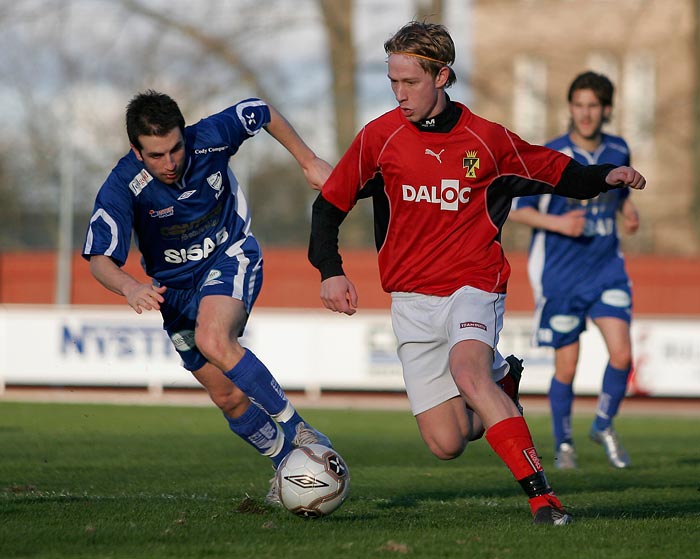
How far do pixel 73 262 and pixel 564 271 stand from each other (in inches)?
707

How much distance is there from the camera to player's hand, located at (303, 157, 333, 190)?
22.7ft

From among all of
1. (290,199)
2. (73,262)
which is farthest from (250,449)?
(290,199)

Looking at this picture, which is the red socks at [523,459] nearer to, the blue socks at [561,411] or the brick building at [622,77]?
the blue socks at [561,411]

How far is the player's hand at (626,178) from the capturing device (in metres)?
5.88

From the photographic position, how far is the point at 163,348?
63.2ft

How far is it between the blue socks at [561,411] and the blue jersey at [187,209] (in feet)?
11.1

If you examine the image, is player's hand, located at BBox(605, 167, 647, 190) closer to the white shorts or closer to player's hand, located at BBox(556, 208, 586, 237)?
the white shorts

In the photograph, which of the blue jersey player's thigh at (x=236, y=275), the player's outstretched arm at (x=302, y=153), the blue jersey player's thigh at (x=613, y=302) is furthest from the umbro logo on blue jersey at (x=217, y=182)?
the blue jersey player's thigh at (x=613, y=302)

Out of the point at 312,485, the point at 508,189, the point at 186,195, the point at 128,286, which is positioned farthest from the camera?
the point at 186,195

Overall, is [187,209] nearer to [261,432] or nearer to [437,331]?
[261,432]

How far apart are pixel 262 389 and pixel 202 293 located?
2.36 feet

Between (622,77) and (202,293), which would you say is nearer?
(202,293)

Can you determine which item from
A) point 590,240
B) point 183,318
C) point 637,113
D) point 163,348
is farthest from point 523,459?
point 637,113

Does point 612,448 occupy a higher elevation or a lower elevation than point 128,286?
lower
